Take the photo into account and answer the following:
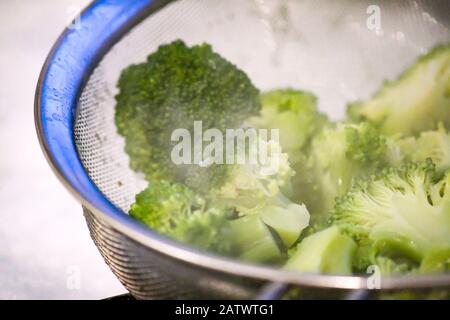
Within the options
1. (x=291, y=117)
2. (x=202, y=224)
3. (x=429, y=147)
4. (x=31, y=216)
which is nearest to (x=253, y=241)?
(x=202, y=224)

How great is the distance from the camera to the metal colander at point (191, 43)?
36.3 inches

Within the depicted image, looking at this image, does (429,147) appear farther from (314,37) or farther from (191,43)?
(191,43)

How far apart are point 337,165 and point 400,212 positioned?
18cm

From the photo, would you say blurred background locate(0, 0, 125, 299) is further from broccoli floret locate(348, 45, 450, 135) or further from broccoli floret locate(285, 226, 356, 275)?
broccoli floret locate(348, 45, 450, 135)

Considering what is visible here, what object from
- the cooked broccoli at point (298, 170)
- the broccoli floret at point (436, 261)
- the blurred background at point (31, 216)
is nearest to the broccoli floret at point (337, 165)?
the cooked broccoli at point (298, 170)

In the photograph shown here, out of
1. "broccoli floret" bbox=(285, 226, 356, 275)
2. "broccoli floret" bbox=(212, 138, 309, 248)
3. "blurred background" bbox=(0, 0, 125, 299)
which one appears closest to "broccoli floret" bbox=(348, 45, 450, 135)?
"broccoli floret" bbox=(212, 138, 309, 248)

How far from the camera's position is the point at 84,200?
98cm

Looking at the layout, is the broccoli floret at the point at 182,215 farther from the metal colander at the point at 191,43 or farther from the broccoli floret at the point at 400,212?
the broccoli floret at the point at 400,212

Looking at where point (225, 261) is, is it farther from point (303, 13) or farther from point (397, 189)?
point (303, 13)

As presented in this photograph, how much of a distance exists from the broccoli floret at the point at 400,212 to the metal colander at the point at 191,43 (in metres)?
0.26

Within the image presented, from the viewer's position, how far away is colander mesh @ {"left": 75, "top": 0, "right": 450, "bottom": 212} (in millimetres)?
1512

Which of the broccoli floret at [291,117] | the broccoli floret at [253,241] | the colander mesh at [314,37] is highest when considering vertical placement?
the colander mesh at [314,37]

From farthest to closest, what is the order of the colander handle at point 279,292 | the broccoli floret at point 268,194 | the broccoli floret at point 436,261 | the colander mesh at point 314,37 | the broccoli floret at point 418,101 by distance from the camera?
1. the colander mesh at point 314,37
2. the broccoli floret at point 418,101
3. the broccoli floret at point 268,194
4. the broccoli floret at point 436,261
5. the colander handle at point 279,292

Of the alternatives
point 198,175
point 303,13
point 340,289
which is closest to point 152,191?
point 198,175
